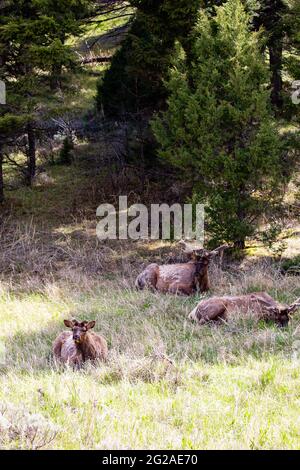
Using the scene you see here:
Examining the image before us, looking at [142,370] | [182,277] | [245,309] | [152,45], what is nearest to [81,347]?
[142,370]

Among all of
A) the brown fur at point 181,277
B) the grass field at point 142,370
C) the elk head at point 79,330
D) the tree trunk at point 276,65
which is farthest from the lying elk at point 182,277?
the tree trunk at point 276,65

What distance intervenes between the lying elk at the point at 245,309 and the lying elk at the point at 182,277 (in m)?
2.00

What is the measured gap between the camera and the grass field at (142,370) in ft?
15.2

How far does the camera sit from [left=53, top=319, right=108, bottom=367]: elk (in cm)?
723

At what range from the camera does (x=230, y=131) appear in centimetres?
1403

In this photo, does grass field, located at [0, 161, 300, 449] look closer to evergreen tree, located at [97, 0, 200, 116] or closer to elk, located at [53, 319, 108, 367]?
elk, located at [53, 319, 108, 367]

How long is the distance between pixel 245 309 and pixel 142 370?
9.65 ft

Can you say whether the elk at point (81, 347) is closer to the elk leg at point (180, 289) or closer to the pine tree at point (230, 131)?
the elk leg at point (180, 289)

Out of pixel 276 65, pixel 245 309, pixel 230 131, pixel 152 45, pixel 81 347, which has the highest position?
pixel 152 45

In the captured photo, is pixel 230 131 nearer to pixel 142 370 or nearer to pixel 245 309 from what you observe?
pixel 245 309

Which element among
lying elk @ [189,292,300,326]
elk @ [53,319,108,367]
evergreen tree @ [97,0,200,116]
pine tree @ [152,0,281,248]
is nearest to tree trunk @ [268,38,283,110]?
evergreen tree @ [97,0,200,116]

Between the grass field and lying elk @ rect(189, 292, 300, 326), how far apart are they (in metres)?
0.22

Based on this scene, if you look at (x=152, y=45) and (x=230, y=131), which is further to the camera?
(x=152, y=45)
